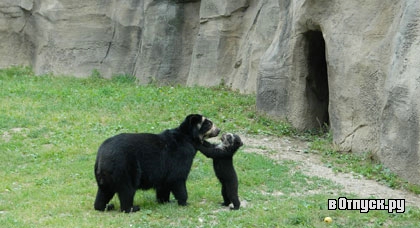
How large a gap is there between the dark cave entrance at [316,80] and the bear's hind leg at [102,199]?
7.25m

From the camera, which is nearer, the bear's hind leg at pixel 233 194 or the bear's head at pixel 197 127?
the bear's hind leg at pixel 233 194

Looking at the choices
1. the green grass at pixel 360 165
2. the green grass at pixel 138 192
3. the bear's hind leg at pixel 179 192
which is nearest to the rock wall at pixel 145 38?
the green grass at pixel 138 192

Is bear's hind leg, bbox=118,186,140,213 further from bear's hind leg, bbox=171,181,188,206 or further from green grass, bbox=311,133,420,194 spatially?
green grass, bbox=311,133,420,194

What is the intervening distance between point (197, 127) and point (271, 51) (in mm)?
7363

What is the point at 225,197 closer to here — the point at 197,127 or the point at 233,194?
the point at 233,194

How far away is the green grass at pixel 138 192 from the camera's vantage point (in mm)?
9508

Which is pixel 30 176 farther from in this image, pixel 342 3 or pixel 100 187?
pixel 342 3

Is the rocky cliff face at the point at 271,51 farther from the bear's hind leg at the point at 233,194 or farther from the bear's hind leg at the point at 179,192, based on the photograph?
the bear's hind leg at the point at 179,192

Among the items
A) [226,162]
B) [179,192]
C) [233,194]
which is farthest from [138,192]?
[233,194]

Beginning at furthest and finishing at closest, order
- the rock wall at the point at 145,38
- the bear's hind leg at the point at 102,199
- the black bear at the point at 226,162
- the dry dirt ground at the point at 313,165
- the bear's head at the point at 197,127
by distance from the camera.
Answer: the rock wall at the point at 145,38, the dry dirt ground at the point at 313,165, the bear's head at the point at 197,127, the black bear at the point at 226,162, the bear's hind leg at the point at 102,199

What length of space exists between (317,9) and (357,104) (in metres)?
2.43

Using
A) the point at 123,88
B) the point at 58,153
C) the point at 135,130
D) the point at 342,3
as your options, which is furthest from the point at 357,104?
the point at 123,88

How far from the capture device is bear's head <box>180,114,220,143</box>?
10391 millimetres

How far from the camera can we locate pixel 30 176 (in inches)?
482
